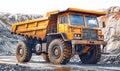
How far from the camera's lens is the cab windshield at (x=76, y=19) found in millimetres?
12568

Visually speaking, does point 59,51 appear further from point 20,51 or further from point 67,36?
point 20,51

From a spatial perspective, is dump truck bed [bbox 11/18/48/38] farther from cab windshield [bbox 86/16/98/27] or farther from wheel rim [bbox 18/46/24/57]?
cab windshield [bbox 86/16/98/27]

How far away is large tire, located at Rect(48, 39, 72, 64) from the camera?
12.1 m

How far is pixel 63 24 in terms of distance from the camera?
499 inches

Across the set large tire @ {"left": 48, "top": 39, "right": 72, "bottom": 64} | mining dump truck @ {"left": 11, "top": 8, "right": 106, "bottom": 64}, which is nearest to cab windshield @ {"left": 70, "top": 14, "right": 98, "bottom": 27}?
mining dump truck @ {"left": 11, "top": 8, "right": 106, "bottom": 64}

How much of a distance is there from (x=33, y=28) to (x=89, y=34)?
3.39m

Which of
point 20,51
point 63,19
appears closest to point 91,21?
point 63,19

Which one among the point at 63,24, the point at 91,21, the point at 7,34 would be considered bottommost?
the point at 7,34

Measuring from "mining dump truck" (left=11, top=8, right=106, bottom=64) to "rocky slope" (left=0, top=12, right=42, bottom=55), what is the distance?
1257 centimetres

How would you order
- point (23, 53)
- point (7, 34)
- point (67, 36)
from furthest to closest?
1. point (7, 34)
2. point (23, 53)
3. point (67, 36)

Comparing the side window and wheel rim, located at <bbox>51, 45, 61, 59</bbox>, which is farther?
the side window

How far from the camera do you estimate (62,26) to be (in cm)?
1273

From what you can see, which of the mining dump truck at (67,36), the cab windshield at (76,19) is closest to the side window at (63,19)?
the mining dump truck at (67,36)

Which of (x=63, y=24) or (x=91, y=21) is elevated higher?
(x=91, y=21)
